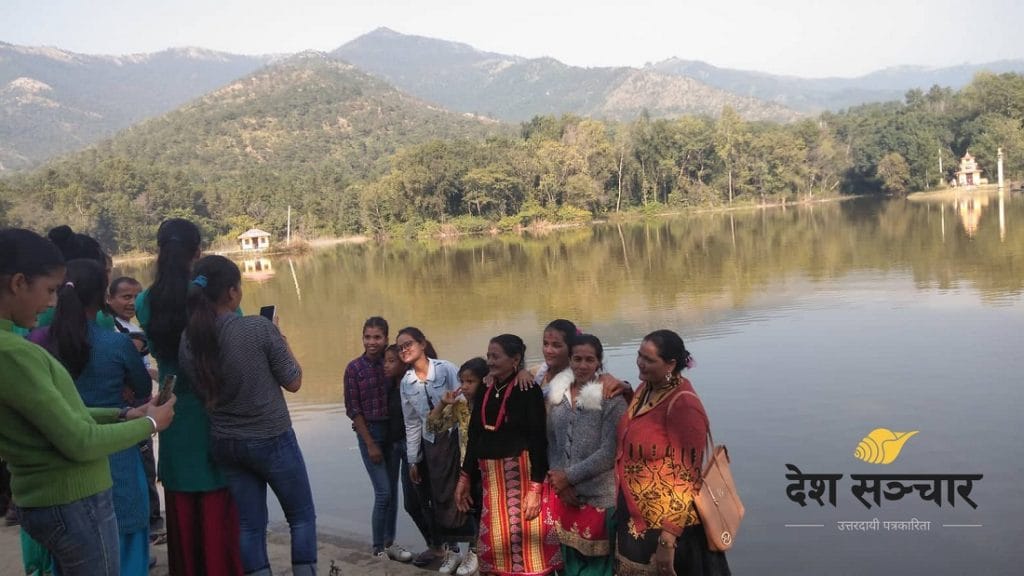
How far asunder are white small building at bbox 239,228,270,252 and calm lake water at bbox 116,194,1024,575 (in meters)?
27.9

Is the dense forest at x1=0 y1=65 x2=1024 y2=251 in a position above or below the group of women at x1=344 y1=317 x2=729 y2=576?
above

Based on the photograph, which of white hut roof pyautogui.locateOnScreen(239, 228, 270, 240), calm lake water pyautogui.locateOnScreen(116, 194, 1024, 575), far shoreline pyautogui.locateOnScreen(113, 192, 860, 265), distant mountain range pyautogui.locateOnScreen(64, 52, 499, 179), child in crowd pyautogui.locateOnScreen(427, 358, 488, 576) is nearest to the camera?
child in crowd pyautogui.locateOnScreen(427, 358, 488, 576)

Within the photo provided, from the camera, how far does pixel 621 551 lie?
2.75 m

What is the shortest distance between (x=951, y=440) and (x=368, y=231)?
4877 cm

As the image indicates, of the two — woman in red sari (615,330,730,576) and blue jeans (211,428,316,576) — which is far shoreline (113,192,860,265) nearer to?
blue jeans (211,428,316,576)

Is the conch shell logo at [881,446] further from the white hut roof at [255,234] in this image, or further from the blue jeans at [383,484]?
the white hut roof at [255,234]

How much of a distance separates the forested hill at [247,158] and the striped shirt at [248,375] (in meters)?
46.7

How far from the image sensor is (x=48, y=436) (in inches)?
73.6

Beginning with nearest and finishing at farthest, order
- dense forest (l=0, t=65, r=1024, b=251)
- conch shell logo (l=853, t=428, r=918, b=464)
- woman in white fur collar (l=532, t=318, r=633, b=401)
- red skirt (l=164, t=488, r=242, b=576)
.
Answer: red skirt (l=164, t=488, r=242, b=576)
woman in white fur collar (l=532, t=318, r=633, b=401)
conch shell logo (l=853, t=428, r=918, b=464)
dense forest (l=0, t=65, r=1024, b=251)

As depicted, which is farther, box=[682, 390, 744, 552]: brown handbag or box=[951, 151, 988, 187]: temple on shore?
box=[951, 151, 988, 187]: temple on shore

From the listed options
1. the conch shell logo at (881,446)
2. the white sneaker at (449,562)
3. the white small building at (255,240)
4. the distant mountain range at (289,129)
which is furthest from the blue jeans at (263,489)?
the distant mountain range at (289,129)

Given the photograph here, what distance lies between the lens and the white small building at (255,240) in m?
49.9

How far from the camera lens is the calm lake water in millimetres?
4461

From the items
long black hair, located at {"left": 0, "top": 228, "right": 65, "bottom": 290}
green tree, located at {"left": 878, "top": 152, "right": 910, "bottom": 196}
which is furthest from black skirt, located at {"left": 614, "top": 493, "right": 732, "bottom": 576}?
green tree, located at {"left": 878, "top": 152, "right": 910, "bottom": 196}
